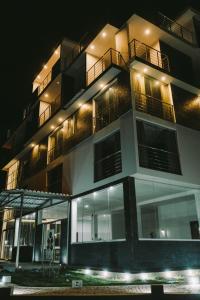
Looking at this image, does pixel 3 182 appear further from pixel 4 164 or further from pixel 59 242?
pixel 59 242

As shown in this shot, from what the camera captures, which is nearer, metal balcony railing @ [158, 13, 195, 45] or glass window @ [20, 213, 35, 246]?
metal balcony railing @ [158, 13, 195, 45]

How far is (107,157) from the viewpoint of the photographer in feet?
44.0

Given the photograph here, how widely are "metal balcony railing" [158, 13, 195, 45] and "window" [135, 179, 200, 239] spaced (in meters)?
9.66

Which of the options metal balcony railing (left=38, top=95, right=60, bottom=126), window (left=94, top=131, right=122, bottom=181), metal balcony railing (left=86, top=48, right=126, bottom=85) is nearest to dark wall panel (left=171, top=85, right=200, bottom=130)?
window (left=94, top=131, right=122, bottom=181)

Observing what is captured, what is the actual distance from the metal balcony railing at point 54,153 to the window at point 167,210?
6344 mm

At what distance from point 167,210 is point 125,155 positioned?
6.71 metres

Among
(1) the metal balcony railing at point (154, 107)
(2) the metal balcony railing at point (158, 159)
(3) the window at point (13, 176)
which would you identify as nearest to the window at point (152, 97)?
(1) the metal balcony railing at point (154, 107)

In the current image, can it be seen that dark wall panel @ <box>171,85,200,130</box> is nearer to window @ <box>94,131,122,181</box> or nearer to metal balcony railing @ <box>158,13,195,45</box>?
window @ <box>94,131,122,181</box>

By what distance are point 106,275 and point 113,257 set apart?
848 millimetres

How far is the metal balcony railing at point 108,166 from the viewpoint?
1284cm

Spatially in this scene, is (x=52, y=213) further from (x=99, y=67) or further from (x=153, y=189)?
(x=99, y=67)

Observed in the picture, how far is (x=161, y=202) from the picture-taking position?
16359 mm

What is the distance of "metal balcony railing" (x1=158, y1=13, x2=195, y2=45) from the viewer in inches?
659

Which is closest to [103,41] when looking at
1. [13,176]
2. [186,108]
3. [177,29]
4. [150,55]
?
[150,55]
